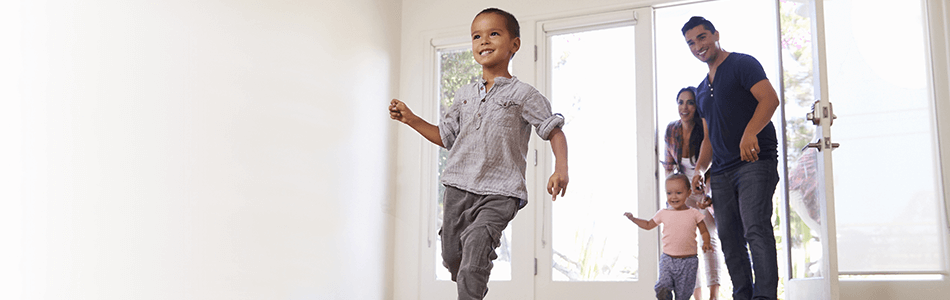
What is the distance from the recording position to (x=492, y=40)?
2.23 meters

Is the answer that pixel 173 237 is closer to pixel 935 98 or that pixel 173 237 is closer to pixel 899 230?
pixel 899 230

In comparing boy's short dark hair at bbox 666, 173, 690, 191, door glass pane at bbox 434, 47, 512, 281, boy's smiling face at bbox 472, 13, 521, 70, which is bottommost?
boy's short dark hair at bbox 666, 173, 690, 191

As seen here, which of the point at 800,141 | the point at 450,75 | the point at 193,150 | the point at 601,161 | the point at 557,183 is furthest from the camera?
the point at 450,75

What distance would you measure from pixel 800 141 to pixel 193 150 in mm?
2545

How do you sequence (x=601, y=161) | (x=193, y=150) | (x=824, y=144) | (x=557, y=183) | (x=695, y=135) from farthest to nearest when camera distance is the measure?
(x=601, y=161) < (x=695, y=135) < (x=193, y=150) < (x=824, y=144) < (x=557, y=183)

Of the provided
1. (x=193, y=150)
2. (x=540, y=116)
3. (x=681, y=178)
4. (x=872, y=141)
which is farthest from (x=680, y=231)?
(x=193, y=150)

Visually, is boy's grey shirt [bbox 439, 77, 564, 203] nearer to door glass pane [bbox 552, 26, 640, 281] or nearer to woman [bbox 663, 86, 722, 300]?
woman [bbox 663, 86, 722, 300]

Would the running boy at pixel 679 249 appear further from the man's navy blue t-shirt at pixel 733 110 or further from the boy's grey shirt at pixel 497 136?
the boy's grey shirt at pixel 497 136

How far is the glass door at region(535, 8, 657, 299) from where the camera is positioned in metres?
3.67

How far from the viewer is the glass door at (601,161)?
367cm

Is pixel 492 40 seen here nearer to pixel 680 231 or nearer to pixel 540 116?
pixel 540 116

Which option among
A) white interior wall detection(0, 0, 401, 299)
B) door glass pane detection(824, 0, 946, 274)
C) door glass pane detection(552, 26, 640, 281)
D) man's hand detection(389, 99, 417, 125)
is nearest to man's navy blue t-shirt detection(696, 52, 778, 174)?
door glass pane detection(824, 0, 946, 274)

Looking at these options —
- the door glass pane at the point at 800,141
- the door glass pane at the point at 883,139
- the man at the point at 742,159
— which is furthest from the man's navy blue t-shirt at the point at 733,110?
the door glass pane at the point at 883,139

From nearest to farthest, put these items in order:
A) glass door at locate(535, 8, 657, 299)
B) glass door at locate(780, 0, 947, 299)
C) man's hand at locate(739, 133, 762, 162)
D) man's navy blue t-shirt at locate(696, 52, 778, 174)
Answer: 1. man's hand at locate(739, 133, 762, 162)
2. man's navy blue t-shirt at locate(696, 52, 778, 174)
3. glass door at locate(780, 0, 947, 299)
4. glass door at locate(535, 8, 657, 299)
